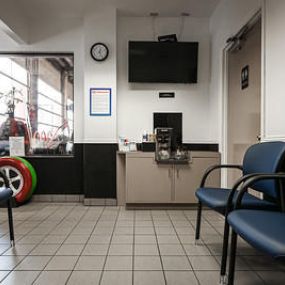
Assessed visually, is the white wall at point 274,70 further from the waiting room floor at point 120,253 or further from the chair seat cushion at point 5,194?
the chair seat cushion at point 5,194

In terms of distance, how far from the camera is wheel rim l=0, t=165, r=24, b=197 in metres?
4.10

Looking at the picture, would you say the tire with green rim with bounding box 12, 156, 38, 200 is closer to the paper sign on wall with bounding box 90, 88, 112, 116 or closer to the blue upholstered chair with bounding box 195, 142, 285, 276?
the paper sign on wall with bounding box 90, 88, 112, 116

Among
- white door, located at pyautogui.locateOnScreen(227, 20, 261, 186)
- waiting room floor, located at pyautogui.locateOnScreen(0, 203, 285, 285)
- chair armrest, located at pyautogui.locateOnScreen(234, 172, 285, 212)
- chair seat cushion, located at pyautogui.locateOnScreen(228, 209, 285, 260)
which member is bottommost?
waiting room floor, located at pyautogui.locateOnScreen(0, 203, 285, 285)

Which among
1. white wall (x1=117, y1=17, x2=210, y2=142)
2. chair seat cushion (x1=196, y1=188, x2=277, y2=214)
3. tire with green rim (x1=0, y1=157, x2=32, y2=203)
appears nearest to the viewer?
chair seat cushion (x1=196, y1=188, x2=277, y2=214)

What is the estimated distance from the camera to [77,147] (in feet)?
14.7

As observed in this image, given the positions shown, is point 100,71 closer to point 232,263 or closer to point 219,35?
point 219,35

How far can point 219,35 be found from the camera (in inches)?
158

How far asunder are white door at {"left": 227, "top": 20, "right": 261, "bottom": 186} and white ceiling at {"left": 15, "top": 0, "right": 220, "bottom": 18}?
0.95m

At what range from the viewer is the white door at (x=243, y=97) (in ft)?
10.6

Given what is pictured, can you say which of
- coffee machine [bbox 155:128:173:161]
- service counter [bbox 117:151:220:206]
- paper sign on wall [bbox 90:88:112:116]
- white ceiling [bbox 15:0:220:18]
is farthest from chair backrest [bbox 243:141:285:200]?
white ceiling [bbox 15:0:220:18]

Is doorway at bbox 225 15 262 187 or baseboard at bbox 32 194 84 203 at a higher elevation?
doorway at bbox 225 15 262 187

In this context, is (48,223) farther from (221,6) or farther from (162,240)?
(221,6)

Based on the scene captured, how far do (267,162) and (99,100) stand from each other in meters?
2.80

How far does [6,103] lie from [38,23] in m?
1.38
